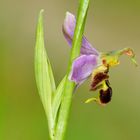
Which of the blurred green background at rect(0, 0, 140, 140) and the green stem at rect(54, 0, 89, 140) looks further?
the blurred green background at rect(0, 0, 140, 140)

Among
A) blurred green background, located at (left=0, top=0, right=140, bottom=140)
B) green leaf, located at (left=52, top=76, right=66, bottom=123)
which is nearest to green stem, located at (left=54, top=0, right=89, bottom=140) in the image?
green leaf, located at (left=52, top=76, right=66, bottom=123)

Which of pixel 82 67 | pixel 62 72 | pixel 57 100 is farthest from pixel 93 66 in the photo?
pixel 62 72

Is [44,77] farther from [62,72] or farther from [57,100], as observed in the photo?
[62,72]

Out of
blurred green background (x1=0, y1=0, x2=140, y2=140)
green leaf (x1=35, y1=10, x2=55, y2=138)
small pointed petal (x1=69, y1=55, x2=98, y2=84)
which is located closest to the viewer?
Result: small pointed petal (x1=69, y1=55, x2=98, y2=84)

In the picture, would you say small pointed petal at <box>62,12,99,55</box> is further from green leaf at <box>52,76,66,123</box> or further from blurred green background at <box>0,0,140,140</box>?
blurred green background at <box>0,0,140,140</box>

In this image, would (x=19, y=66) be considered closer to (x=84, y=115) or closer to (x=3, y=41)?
(x=3, y=41)

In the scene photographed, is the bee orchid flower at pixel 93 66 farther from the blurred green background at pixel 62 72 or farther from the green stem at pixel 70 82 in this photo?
the blurred green background at pixel 62 72
